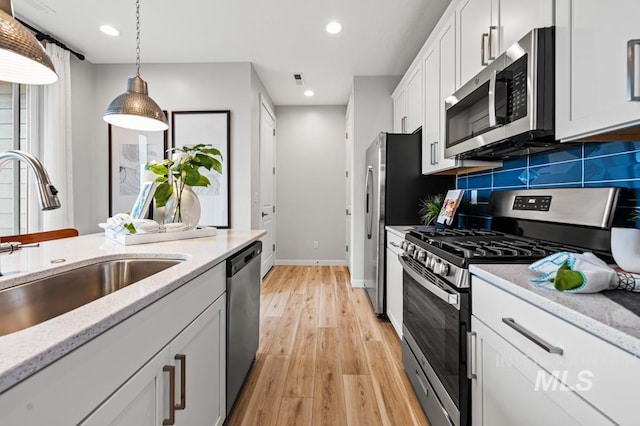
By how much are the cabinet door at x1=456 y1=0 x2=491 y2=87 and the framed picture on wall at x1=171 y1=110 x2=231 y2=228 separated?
2.58 meters

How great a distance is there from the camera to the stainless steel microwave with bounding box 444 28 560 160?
1187mm

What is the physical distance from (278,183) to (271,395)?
12.5 ft

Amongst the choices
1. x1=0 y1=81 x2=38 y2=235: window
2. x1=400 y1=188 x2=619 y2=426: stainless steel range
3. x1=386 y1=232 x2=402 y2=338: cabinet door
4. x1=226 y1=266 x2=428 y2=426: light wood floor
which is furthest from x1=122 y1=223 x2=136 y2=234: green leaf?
x1=0 y1=81 x2=38 y2=235: window

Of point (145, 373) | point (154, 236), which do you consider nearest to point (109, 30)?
point (154, 236)

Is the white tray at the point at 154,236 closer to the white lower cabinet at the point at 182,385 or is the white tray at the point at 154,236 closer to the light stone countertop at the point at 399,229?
the white lower cabinet at the point at 182,385

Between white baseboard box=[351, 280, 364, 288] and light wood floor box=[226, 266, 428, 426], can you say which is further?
white baseboard box=[351, 280, 364, 288]

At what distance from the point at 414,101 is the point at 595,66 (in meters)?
2.06

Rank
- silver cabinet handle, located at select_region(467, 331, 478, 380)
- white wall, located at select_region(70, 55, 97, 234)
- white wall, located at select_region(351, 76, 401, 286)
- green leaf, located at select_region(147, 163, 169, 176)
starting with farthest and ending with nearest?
white wall, located at select_region(351, 76, 401, 286) → white wall, located at select_region(70, 55, 97, 234) → green leaf, located at select_region(147, 163, 169, 176) → silver cabinet handle, located at select_region(467, 331, 478, 380)

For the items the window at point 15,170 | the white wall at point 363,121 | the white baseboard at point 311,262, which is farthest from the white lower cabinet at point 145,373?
the white baseboard at point 311,262

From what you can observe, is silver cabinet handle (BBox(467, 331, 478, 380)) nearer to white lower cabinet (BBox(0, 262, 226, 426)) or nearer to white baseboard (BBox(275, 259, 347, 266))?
white lower cabinet (BBox(0, 262, 226, 426))

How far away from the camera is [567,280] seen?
77 cm

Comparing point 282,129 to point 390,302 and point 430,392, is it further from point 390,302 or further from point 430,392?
point 430,392

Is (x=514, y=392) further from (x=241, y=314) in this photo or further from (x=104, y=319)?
(x=241, y=314)

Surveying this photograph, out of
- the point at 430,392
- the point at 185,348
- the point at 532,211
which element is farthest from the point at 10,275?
the point at 532,211
